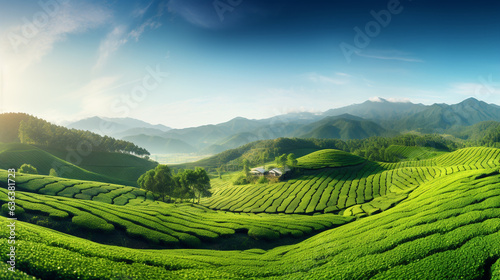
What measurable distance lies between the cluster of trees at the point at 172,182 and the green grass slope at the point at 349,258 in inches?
1869

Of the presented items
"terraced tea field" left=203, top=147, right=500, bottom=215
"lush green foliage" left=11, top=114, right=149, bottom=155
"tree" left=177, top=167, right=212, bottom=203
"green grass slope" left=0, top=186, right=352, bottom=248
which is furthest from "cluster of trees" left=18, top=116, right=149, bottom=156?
"green grass slope" left=0, top=186, right=352, bottom=248

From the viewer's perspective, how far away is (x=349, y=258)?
19.8 metres

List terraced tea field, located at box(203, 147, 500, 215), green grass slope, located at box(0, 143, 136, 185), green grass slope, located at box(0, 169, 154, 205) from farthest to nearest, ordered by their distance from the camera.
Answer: green grass slope, located at box(0, 143, 136, 185) → terraced tea field, located at box(203, 147, 500, 215) → green grass slope, located at box(0, 169, 154, 205)

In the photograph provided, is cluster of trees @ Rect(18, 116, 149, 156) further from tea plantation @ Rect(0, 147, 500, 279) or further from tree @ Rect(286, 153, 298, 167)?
tree @ Rect(286, 153, 298, 167)

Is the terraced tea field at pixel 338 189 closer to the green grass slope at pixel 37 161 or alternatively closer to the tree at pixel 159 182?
the tree at pixel 159 182

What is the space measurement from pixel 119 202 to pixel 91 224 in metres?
23.0

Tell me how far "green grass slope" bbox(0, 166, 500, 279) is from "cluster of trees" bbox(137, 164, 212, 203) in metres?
47.5

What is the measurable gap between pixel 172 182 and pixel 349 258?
59093mm

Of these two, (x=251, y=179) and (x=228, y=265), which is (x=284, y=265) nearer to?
(x=228, y=265)

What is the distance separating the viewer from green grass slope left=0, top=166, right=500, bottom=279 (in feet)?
44.9

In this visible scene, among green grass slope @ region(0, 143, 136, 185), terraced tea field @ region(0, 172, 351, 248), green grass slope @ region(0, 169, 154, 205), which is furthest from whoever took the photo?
green grass slope @ region(0, 143, 136, 185)

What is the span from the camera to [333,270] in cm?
1745

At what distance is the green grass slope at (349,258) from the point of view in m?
13.7

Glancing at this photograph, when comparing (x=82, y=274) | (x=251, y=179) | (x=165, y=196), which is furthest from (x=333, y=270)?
(x=251, y=179)
